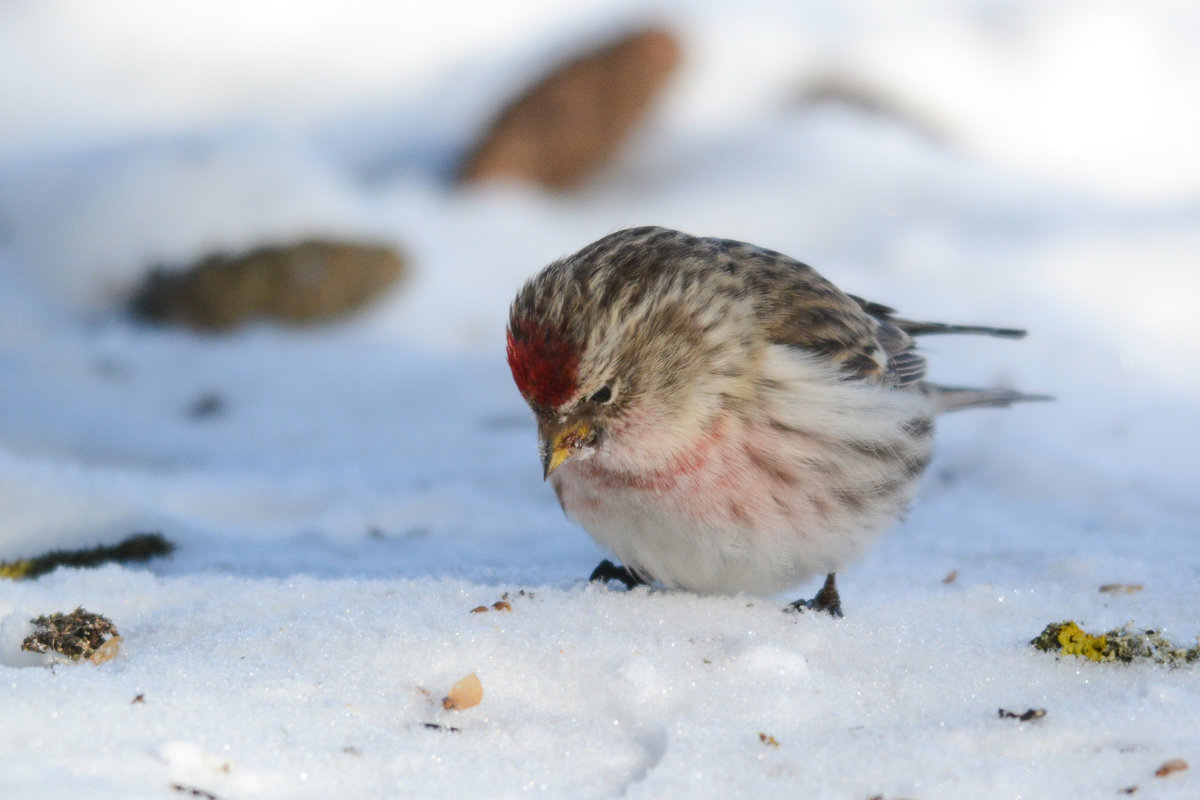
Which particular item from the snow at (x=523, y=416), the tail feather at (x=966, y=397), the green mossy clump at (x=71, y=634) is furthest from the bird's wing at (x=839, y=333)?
the green mossy clump at (x=71, y=634)

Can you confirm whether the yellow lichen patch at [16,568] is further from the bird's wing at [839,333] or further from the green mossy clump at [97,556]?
the bird's wing at [839,333]

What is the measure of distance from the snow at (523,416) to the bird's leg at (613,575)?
0.31ft

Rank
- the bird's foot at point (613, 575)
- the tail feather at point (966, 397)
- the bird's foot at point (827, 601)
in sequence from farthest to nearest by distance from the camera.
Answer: the tail feather at point (966, 397) → the bird's foot at point (613, 575) → the bird's foot at point (827, 601)

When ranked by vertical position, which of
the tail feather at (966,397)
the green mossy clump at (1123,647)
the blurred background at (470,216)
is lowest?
the green mossy clump at (1123,647)

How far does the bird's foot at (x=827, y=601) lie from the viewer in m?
2.64

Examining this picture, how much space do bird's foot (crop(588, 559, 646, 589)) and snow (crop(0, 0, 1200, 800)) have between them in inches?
3.7

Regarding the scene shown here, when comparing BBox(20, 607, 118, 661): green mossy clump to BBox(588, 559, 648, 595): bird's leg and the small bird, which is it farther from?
BBox(588, 559, 648, 595): bird's leg

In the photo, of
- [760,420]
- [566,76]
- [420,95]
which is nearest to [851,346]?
[760,420]

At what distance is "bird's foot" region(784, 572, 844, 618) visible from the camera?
8.65 feet

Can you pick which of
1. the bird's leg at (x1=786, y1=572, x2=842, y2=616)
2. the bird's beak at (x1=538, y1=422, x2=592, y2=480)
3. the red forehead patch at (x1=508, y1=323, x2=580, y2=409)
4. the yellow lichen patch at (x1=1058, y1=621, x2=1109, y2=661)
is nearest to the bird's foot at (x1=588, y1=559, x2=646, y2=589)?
the bird's leg at (x1=786, y1=572, x2=842, y2=616)

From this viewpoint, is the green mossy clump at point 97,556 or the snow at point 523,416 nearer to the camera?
the snow at point 523,416

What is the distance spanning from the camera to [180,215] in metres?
5.58

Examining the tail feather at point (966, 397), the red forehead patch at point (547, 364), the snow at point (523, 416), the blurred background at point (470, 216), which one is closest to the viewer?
the snow at point (523, 416)

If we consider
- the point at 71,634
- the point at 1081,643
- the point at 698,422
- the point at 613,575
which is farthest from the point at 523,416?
the point at 1081,643
